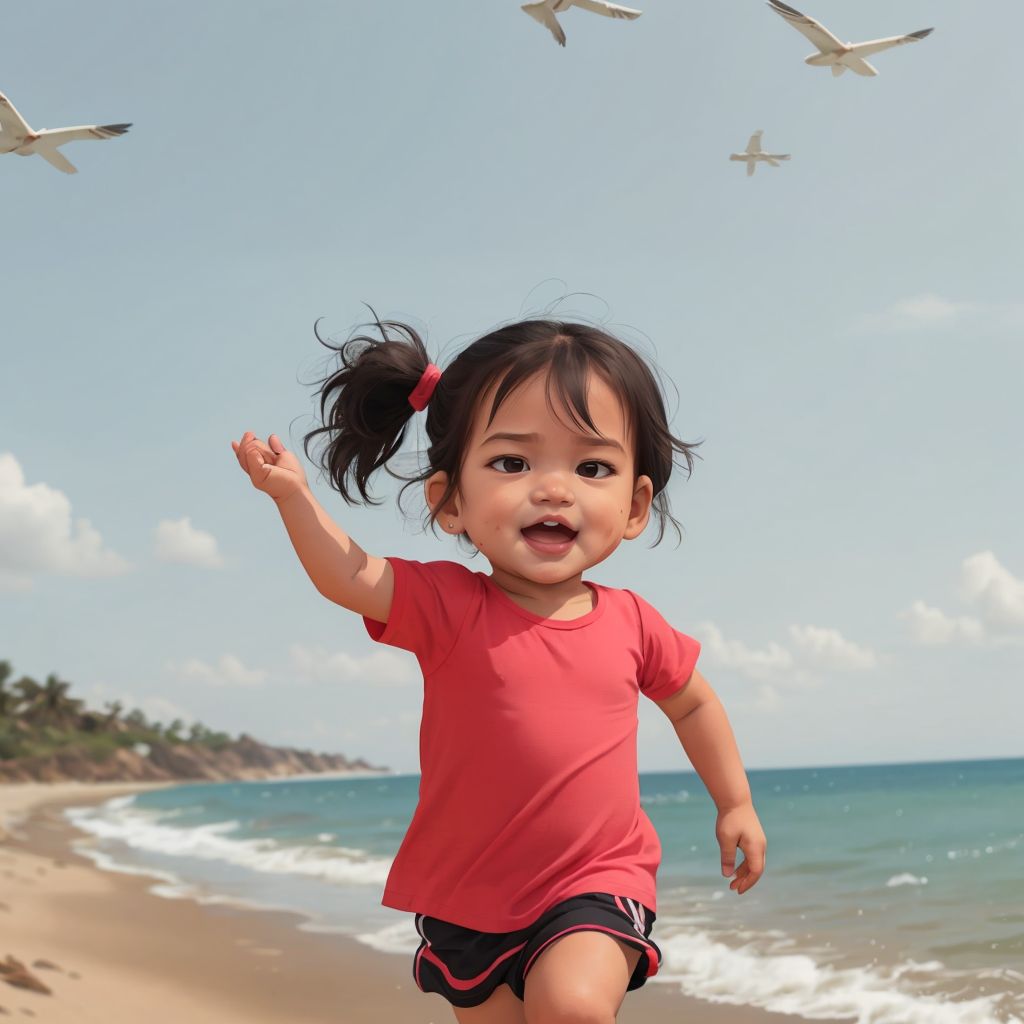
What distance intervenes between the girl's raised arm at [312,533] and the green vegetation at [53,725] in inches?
1940

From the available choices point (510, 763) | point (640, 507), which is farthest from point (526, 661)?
point (640, 507)

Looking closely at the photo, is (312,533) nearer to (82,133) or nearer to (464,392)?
(464,392)

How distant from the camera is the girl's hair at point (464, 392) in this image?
108 inches

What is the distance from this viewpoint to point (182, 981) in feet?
20.2

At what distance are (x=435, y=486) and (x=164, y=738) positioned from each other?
63491mm

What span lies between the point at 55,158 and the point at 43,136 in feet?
0.30

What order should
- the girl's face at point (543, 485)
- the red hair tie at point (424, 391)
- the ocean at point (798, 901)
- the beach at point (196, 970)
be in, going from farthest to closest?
the ocean at point (798, 901) → the beach at point (196, 970) → the red hair tie at point (424, 391) → the girl's face at point (543, 485)

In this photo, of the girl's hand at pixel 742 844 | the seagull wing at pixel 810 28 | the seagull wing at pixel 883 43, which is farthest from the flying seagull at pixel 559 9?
the girl's hand at pixel 742 844

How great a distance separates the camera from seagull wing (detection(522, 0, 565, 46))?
154 inches

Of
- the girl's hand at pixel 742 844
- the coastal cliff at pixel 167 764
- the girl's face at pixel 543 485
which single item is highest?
the girl's face at pixel 543 485

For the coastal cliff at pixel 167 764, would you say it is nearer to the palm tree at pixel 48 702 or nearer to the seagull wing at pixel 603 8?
the palm tree at pixel 48 702

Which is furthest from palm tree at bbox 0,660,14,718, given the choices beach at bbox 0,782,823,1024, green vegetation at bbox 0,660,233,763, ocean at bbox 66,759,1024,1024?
beach at bbox 0,782,823,1024

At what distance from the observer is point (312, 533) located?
8.41ft

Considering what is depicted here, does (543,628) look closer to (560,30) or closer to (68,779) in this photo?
(560,30)
